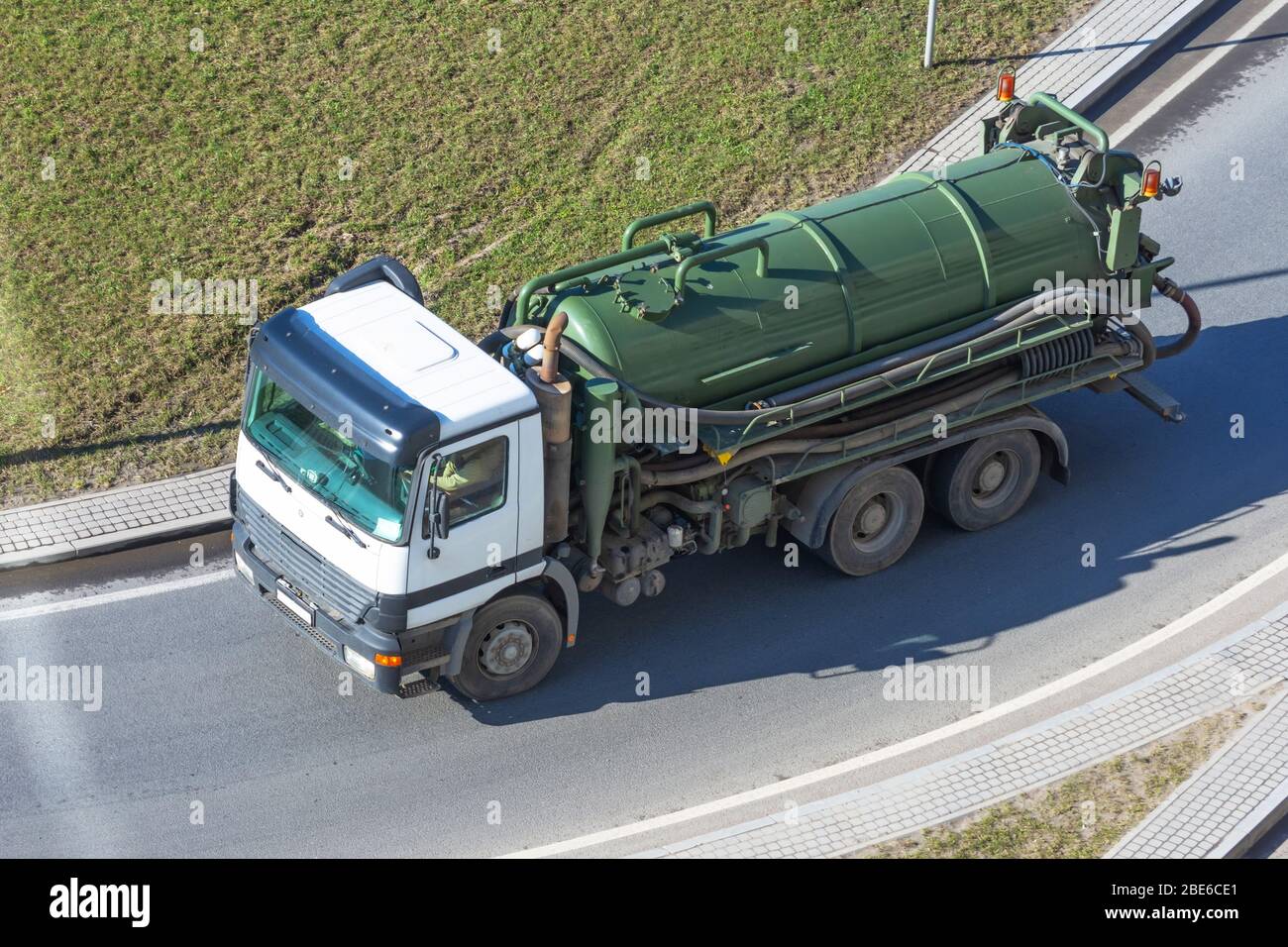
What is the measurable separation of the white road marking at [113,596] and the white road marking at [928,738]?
4.06m

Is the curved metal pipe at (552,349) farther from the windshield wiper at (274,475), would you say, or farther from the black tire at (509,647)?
the windshield wiper at (274,475)

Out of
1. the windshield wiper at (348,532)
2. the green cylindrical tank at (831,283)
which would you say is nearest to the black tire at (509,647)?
the windshield wiper at (348,532)

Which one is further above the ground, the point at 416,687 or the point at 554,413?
the point at 554,413

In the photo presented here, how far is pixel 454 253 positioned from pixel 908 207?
5.77 meters

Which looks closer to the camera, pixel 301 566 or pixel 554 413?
pixel 554 413

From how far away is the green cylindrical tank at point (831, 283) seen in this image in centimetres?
1215

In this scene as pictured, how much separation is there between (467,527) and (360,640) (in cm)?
112

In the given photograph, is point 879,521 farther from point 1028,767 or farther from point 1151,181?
point 1151,181

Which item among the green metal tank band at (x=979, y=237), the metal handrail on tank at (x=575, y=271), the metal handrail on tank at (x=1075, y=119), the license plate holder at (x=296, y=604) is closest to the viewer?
the license plate holder at (x=296, y=604)

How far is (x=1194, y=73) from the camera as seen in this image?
19828 millimetres

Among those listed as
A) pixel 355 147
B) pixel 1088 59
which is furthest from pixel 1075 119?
pixel 355 147

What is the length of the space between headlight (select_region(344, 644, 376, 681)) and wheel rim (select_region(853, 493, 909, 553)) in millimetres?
4211

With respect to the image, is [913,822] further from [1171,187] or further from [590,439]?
[1171,187]
